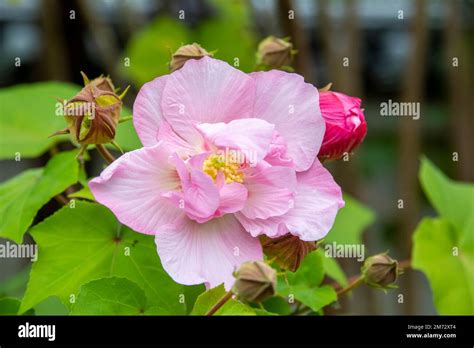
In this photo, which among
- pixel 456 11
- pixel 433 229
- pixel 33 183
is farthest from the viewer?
pixel 456 11

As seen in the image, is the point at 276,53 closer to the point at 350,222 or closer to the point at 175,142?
the point at 175,142

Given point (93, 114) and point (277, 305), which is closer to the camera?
point (93, 114)

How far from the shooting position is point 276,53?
0.50 metres

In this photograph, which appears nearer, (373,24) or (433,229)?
(433,229)

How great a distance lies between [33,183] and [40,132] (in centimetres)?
19

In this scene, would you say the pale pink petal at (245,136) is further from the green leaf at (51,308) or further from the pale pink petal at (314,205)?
the green leaf at (51,308)

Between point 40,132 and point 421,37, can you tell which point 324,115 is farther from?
point 421,37

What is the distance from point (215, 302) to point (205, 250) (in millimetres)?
30

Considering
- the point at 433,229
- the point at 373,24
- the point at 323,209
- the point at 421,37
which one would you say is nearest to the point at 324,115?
the point at 323,209

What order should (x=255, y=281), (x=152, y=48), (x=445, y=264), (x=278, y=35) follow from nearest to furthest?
(x=255, y=281) < (x=445, y=264) < (x=278, y=35) < (x=152, y=48)

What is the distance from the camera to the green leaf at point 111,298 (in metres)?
0.40

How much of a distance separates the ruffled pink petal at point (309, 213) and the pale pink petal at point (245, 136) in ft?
0.10

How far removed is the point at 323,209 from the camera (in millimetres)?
395

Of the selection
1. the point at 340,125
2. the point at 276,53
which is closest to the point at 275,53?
the point at 276,53
